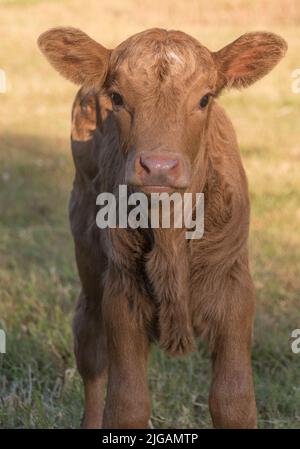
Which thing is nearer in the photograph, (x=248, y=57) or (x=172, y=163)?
(x=172, y=163)

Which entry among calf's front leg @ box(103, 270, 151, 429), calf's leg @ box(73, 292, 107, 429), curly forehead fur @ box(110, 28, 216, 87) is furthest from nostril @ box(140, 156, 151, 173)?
calf's leg @ box(73, 292, 107, 429)

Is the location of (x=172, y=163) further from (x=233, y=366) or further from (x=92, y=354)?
(x=92, y=354)

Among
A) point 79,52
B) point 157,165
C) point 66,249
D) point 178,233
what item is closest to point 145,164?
point 157,165

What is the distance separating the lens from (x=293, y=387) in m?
5.13

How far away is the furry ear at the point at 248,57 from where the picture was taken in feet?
14.0

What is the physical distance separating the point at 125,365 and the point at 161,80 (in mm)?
1159

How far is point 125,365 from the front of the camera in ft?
13.7

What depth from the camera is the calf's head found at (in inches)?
147

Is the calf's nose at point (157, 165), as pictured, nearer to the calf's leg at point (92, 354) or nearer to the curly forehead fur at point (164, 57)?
the curly forehead fur at point (164, 57)

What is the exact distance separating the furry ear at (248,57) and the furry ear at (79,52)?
1.59 ft

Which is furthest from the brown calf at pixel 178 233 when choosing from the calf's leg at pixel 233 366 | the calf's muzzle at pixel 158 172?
the calf's muzzle at pixel 158 172

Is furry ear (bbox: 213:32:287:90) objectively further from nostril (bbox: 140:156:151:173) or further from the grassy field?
the grassy field

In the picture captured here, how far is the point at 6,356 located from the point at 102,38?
11.5m
